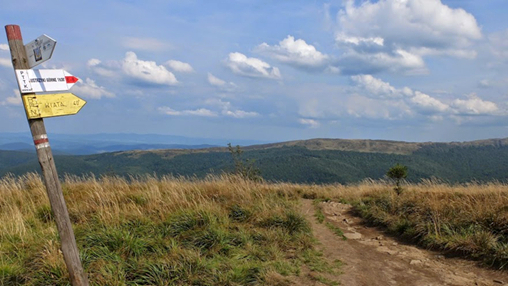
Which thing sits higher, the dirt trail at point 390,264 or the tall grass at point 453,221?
the tall grass at point 453,221

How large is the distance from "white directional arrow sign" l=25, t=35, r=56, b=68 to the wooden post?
0.07m

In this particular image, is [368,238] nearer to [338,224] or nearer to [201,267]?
[338,224]

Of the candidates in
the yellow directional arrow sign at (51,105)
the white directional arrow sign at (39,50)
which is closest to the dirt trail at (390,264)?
the yellow directional arrow sign at (51,105)

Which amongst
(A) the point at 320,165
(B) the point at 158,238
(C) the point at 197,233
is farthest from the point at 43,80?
(A) the point at 320,165

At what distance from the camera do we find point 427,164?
16662 cm

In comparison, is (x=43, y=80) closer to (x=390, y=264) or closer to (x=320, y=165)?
(x=390, y=264)

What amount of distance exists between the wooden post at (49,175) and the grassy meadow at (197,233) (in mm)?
737

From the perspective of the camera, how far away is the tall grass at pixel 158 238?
203 inches

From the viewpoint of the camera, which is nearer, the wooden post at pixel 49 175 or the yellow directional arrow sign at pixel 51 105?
the yellow directional arrow sign at pixel 51 105

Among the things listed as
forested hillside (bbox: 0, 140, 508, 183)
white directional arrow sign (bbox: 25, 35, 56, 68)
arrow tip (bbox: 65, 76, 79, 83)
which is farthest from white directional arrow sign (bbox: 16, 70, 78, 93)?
forested hillside (bbox: 0, 140, 508, 183)

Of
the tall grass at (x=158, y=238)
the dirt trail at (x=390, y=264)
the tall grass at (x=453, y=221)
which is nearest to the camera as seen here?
the tall grass at (x=158, y=238)

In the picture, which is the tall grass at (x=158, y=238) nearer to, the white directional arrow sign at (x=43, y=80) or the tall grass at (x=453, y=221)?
the white directional arrow sign at (x=43, y=80)

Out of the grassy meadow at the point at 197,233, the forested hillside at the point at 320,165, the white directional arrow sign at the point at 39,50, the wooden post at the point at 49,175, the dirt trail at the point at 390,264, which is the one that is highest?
the white directional arrow sign at the point at 39,50

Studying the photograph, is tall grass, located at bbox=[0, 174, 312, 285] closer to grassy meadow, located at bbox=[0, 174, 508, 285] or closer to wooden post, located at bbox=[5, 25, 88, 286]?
grassy meadow, located at bbox=[0, 174, 508, 285]
